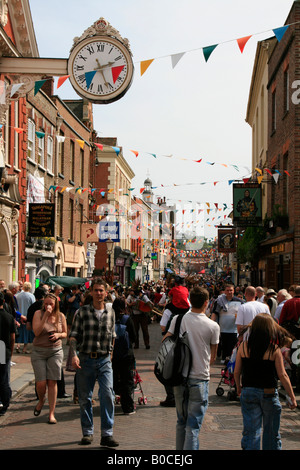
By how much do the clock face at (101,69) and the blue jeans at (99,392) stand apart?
4.35m

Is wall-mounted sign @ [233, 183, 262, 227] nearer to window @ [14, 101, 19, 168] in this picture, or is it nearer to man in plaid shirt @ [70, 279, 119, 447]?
window @ [14, 101, 19, 168]

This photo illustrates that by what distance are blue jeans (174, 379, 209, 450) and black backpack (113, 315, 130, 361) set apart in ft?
9.55

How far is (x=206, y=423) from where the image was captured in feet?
25.9

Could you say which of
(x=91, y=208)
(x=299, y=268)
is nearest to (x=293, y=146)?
(x=299, y=268)

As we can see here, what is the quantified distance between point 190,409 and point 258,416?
0.63 metres

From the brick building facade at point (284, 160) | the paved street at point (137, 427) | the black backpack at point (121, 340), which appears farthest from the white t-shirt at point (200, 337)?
the brick building facade at point (284, 160)

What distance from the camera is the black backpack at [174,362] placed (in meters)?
5.50

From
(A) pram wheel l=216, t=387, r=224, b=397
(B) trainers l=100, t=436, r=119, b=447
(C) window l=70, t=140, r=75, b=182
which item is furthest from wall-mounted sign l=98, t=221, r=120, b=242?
(B) trainers l=100, t=436, r=119, b=447

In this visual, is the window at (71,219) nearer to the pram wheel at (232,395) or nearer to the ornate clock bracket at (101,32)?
the ornate clock bracket at (101,32)

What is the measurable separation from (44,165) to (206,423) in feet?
63.1

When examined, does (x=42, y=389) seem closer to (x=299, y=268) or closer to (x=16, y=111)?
(x=299, y=268)

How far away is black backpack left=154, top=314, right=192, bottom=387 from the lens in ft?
18.1

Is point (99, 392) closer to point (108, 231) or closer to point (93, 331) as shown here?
point (93, 331)
